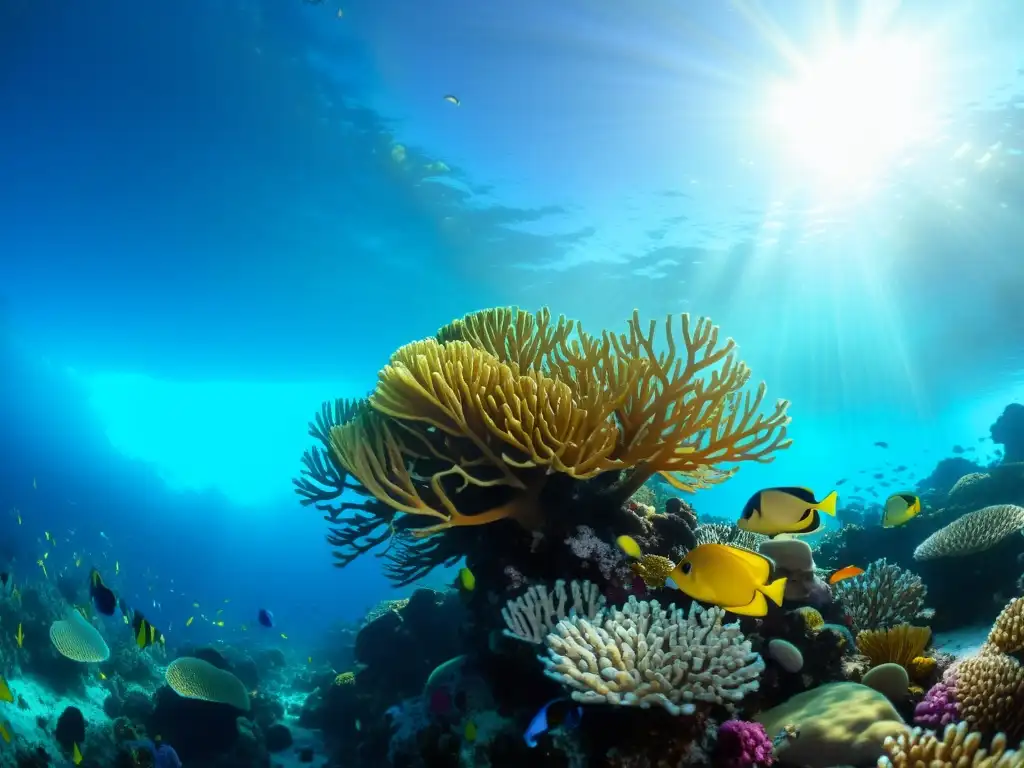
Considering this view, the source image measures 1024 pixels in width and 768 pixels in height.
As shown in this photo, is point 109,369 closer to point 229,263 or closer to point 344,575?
point 229,263

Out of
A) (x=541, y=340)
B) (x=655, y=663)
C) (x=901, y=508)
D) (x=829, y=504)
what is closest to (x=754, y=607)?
(x=655, y=663)

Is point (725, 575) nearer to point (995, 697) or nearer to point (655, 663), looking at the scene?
point (655, 663)

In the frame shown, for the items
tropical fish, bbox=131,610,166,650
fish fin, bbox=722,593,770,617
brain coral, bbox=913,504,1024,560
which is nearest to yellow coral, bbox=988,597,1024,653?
fish fin, bbox=722,593,770,617

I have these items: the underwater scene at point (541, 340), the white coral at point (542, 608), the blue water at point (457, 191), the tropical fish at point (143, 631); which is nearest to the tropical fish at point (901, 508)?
the underwater scene at point (541, 340)

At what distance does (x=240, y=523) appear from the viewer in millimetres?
93438

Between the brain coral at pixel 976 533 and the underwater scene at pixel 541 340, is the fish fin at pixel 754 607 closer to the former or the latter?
the underwater scene at pixel 541 340

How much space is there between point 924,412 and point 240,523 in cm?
10041

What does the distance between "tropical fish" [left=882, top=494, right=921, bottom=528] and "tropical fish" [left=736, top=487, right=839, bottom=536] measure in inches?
134

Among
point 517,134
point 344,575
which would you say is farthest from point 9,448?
point 517,134

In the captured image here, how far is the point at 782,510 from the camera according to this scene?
129 inches

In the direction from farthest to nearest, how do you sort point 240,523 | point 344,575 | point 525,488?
point 240,523 < point 344,575 < point 525,488

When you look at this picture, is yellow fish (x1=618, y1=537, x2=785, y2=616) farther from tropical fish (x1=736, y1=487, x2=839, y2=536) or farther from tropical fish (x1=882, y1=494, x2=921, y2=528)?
tropical fish (x1=882, y1=494, x2=921, y2=528)

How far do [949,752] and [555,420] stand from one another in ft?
9.06

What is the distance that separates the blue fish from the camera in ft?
11.1
